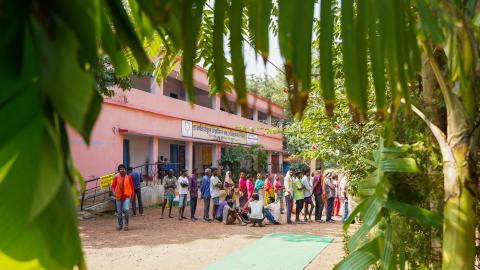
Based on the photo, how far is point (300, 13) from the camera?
565 millimetres

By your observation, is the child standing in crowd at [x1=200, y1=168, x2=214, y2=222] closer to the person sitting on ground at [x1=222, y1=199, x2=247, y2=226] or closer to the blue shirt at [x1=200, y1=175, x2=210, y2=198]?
the blue shirt at [x1=200, y1=175, x2=210, y2=198]

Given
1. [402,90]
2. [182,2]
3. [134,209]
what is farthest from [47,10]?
[134,209]

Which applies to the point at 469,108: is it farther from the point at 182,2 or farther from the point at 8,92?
the point at 8,92

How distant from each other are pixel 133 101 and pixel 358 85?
1325 cm

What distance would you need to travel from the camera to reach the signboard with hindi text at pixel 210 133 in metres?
16.5

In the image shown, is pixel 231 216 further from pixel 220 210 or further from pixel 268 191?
pixel 268 191

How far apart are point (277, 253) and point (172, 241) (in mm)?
2125

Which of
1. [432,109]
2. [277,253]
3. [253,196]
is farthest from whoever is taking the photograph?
[253,196]

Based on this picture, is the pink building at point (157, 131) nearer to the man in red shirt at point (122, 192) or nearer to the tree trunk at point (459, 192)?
the man in red shirt at point (122, 192)

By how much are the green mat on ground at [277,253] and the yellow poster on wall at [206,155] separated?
11.2 metres

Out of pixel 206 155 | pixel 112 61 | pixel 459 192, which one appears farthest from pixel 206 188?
pixel 112 61

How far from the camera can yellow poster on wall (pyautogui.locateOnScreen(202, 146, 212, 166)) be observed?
19703 millimetres

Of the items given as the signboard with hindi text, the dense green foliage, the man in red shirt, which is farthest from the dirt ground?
the signboard with hindi text

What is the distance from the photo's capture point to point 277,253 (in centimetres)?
715
